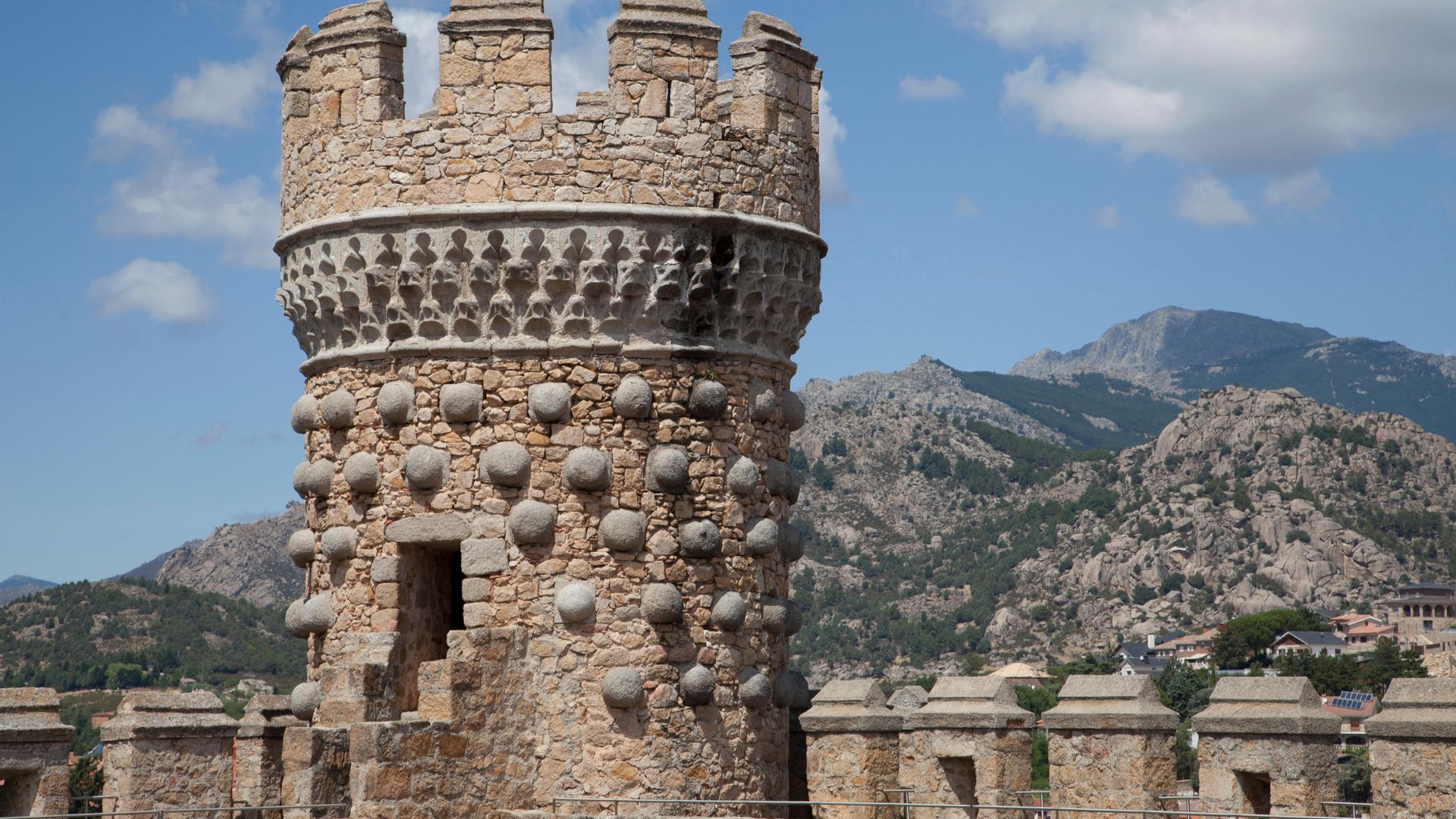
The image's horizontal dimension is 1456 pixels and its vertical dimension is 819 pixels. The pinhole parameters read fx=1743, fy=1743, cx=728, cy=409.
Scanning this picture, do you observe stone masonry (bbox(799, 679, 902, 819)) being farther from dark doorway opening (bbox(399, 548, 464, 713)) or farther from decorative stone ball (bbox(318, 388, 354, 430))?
decorative stone ball (bbox(318, 388, 354, 430))

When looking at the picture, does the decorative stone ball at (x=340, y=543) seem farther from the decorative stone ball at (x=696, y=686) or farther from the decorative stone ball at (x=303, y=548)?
the decorative stone ball at (x=696, y=686)

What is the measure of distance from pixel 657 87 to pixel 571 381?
7.30 feet

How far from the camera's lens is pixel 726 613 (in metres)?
12.4

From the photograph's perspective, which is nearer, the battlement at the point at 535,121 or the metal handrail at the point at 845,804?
the metal handrail at the point at 845,804

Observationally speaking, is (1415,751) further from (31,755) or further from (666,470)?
(31,755)

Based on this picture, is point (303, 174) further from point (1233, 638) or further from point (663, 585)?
point (1233, 638)

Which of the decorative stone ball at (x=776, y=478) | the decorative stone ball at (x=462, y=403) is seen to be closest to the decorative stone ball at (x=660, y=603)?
the decorative stone ball at (x=776, y=478)

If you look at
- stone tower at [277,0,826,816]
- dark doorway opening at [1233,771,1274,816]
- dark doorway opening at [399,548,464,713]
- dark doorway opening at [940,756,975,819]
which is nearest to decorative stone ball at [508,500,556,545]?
→ stone tower at [277,0,826,816]

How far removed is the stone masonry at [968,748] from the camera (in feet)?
39.4

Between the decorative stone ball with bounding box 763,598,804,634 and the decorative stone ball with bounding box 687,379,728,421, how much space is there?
1.47 m

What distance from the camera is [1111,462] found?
141500 mm

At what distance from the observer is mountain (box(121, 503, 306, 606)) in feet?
418

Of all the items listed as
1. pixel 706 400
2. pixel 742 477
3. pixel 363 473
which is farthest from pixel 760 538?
pixel 363 473

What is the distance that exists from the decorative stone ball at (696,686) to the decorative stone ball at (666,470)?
1.29 m
